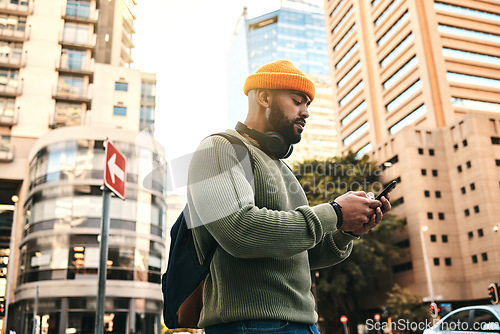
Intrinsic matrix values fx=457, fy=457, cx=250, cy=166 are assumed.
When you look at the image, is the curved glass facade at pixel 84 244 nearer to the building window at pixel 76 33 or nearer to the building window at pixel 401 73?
the building window at pixel 76 33

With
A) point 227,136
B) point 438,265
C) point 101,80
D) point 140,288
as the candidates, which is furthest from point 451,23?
point 227,136

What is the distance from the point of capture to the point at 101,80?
41.4m

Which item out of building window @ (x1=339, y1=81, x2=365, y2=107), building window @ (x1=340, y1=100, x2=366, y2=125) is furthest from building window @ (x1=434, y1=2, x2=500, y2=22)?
building window @ (x1=340, y1=100, x2=366, y2=125)

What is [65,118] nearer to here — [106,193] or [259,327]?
[106,193]

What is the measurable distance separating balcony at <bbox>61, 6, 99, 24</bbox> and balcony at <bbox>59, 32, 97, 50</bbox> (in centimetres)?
157

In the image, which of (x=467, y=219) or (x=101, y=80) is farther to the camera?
(x=101, y=80)

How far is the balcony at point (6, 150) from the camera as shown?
38344 millimetres

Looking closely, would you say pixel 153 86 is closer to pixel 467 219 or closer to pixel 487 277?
pixel 467 219

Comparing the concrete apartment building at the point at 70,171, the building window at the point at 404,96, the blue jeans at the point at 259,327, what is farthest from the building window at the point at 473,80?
the blue jeans at the point at 259,327

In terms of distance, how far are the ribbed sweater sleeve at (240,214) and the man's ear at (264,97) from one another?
30cm

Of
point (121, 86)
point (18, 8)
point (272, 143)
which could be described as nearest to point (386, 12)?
point (121, 86)

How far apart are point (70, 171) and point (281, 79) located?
112 ft

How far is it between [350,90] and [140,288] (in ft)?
132

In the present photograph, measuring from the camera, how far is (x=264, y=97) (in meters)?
1.80
